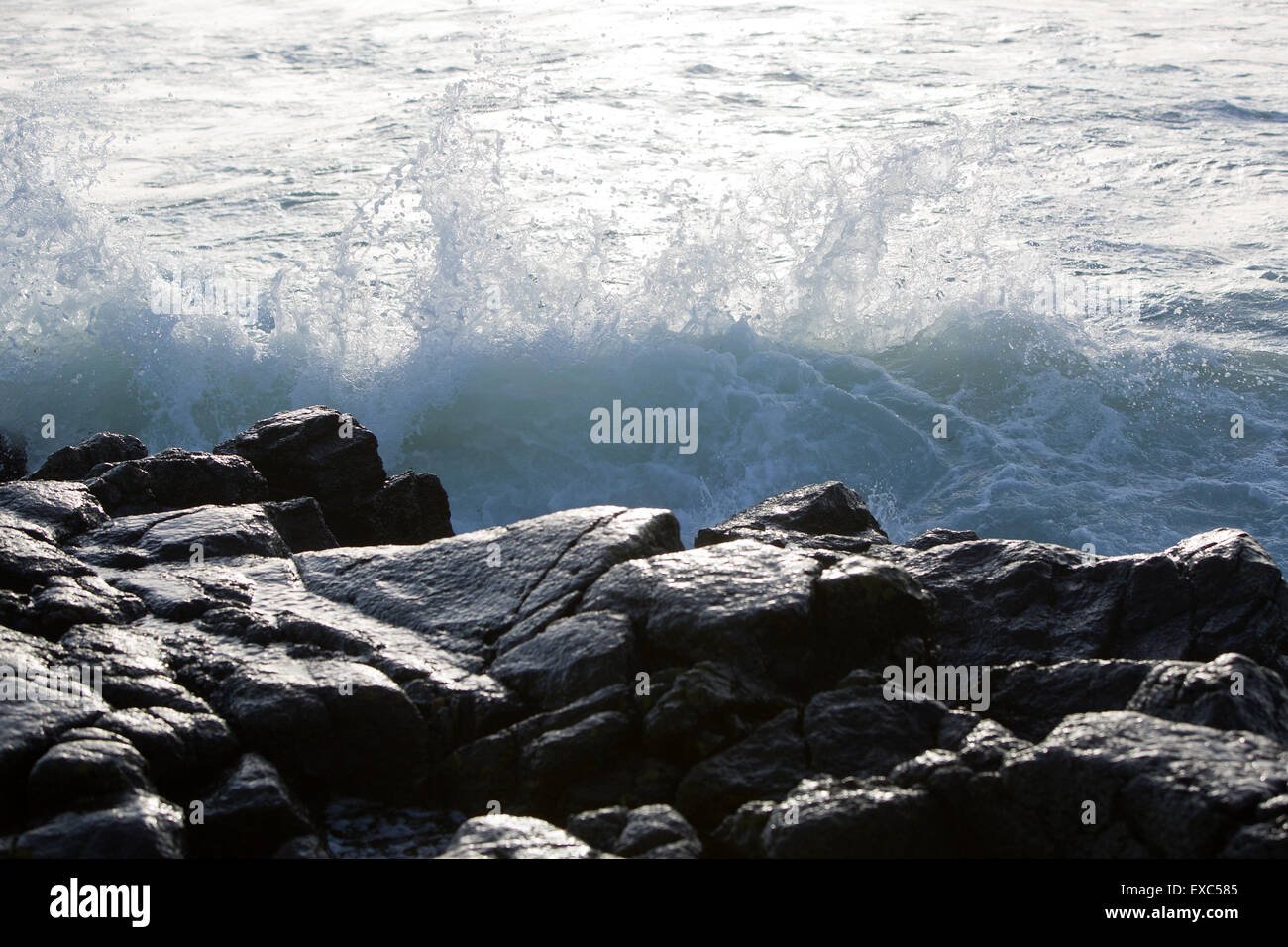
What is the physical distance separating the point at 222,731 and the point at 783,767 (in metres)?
2.21

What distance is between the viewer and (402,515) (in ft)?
26.8

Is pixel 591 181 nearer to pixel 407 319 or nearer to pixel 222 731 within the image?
pixel 407 319

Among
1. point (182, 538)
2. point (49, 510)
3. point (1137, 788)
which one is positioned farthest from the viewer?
point (49, 510)

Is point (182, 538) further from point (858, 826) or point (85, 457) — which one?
point (858, 826)

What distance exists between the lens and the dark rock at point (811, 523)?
7086mm

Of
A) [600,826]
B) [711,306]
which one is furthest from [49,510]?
[711,306]

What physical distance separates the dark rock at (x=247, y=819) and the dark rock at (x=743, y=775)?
147cm

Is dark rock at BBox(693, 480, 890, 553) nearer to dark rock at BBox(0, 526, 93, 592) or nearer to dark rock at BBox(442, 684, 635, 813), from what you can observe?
dark rock at BBox(442, 684, 635, 813)

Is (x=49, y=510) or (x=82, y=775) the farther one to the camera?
(x=49, y=510)

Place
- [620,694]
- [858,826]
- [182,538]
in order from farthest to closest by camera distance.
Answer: [182,538]
[620,694]
[858,826]

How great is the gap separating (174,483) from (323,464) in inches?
37.5

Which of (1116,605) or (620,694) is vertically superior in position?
(1116,605)

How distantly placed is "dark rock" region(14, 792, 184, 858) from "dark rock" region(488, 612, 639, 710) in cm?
153
